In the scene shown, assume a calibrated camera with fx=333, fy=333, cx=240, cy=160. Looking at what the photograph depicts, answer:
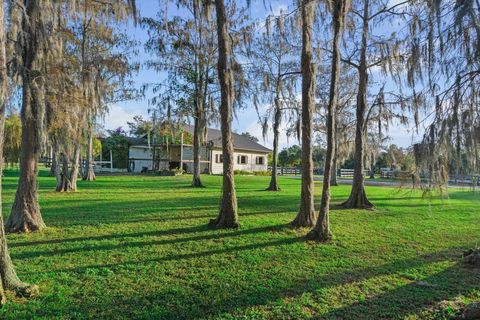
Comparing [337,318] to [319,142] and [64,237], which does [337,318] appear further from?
[319,142]

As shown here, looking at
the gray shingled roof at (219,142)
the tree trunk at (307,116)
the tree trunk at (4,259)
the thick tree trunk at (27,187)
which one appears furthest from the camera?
the gray shingled roof at (219,142)

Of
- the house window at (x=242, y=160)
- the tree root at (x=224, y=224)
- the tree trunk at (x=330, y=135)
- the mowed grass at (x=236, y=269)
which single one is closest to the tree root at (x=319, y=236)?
the tree trunk at (x=330, y=135)

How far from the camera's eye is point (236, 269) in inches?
193

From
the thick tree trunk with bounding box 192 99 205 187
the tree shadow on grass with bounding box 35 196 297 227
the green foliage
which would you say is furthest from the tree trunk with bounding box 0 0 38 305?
the green foliage

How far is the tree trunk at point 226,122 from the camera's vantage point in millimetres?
7238

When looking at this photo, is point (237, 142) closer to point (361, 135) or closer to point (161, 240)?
point (361, 135)

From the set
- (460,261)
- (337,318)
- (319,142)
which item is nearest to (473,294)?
(460,261)

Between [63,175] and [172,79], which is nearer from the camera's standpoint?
[63,175]

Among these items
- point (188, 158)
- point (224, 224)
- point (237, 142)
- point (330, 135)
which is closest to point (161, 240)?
point (224, 224)

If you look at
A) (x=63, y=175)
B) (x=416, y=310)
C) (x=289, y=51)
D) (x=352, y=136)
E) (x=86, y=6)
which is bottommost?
(x=416, y=310)

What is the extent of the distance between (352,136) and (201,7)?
14763mm

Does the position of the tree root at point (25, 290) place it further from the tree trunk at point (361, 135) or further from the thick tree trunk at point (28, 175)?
the tree trunk at point (361, 135)

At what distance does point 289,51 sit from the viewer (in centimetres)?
1591

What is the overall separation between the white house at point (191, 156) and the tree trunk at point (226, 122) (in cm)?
2275
